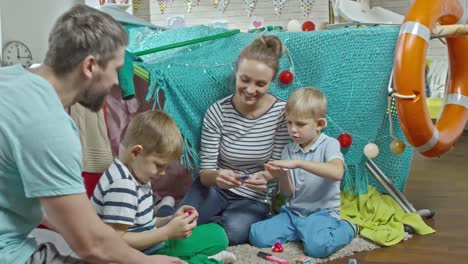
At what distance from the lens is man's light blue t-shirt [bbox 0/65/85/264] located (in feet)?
3.51

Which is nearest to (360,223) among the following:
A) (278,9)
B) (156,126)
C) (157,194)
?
(157,194)

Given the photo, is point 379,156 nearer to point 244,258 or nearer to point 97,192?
point 244,258

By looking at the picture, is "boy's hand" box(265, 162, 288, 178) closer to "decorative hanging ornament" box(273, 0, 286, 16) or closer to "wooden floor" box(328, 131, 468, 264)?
"wooden floor" box(328, 131, 468, 264)

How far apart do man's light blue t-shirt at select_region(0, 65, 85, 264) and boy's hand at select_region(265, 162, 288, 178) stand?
965 millimetres

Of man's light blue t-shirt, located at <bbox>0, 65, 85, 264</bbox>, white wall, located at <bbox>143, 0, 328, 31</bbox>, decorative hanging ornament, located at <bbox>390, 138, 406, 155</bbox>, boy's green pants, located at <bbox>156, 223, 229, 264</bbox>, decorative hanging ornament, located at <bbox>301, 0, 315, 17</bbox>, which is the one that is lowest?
boy's green pants, located at <bbox>156, 223, 229, 264</bbox>

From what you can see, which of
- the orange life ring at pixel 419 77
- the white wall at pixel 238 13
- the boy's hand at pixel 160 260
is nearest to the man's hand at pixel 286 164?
the orange life ring at pixel 419 77

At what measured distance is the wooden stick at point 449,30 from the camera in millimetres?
2322

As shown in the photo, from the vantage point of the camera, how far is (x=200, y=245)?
1853mm

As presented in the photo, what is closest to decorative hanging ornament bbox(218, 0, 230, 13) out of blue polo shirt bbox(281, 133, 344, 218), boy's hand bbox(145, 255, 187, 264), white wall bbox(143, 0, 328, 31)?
white wall bbox(143, 0, 328, 31)

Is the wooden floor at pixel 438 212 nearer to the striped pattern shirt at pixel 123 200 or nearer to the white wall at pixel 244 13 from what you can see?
the striped pattern shirt at pixel 123 200

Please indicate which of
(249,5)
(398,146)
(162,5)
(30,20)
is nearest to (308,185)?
(398,146)

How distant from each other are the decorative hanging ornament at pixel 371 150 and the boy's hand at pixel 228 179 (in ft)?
1.93

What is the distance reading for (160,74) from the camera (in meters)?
2.13

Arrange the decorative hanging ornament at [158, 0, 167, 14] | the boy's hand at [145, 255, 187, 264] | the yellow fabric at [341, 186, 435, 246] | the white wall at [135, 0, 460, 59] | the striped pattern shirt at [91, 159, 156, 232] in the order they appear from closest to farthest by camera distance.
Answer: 1. the boy's hand at [145, 255, 187, 264]
2. the striped pattern shirt at [91, 159, 156, 232]
3. the yellow fabric at [341, 186, 435, 246]
4. the white wall at [135, 0, 460, 59]
5. the decorative hanging ornament at [158, 0, 167, 14]
